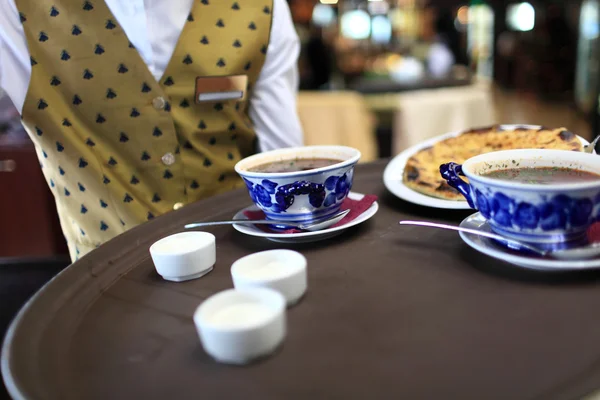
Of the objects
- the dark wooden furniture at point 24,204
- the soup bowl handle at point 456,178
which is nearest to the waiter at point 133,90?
the soup bowl handle at point 456,178

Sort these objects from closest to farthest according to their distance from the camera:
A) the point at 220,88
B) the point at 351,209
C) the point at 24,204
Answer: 1. the point at 351,209
2. the point at 220,88
3. the point at 24,204

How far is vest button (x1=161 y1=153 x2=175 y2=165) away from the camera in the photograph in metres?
1.47

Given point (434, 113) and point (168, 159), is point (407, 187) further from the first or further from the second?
point (434, 113)

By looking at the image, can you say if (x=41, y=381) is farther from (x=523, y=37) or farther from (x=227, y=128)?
(x=523, y=37)

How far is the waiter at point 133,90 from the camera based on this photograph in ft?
4.37

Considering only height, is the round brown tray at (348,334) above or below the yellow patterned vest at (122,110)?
below

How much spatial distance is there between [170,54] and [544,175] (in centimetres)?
101

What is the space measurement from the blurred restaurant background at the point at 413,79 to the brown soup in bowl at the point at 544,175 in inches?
74.0

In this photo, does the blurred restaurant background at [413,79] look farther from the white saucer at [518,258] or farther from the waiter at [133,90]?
the white saucer at [518,258]

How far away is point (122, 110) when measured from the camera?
4.60ft

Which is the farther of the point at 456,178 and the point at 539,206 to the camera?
the point at 456,178

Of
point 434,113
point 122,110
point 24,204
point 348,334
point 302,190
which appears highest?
point 122,110

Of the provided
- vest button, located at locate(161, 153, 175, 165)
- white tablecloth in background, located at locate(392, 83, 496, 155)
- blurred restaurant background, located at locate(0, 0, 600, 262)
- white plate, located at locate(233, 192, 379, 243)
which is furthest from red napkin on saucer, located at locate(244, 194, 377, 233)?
white tablecloth in background, located at locate(392, 83, 496, 155)

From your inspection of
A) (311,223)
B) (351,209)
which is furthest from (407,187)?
(311,223)
